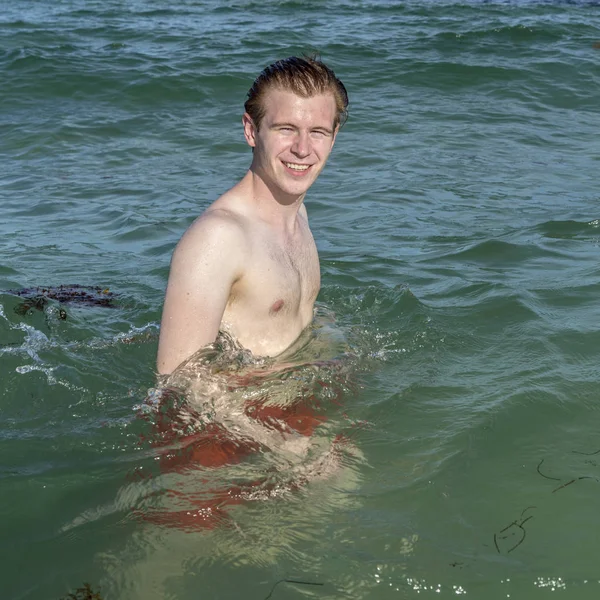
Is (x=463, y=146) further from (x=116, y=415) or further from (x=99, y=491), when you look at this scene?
(x=99, y=491)

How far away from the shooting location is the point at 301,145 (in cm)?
406

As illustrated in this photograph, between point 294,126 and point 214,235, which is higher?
point 294,126

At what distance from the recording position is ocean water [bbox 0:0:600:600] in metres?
3.28

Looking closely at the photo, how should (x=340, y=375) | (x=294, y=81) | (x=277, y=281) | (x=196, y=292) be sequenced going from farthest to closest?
(x=340, y=375)
(x=277, y=281)
(x=294, y=81)
(x=196, y=292)

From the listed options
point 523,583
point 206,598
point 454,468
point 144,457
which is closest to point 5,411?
point 144,457

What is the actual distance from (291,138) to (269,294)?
71cm

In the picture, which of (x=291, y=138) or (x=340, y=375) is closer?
(x=291, y=138)

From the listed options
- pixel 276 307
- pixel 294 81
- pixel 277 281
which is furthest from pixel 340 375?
pixel 294 81

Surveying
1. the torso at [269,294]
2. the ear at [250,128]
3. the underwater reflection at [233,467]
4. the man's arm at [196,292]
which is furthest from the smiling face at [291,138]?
the underwater reflection at [233,467]

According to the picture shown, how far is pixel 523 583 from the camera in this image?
3.13 metres

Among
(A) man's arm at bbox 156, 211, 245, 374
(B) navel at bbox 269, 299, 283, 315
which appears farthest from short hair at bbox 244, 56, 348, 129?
(B) navel at bbox 269, 299, 283, 315

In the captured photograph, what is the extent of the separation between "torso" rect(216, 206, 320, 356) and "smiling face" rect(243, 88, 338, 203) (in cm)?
24

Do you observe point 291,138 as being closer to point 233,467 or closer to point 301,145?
point 301,145

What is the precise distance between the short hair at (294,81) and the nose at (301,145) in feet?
0.57
